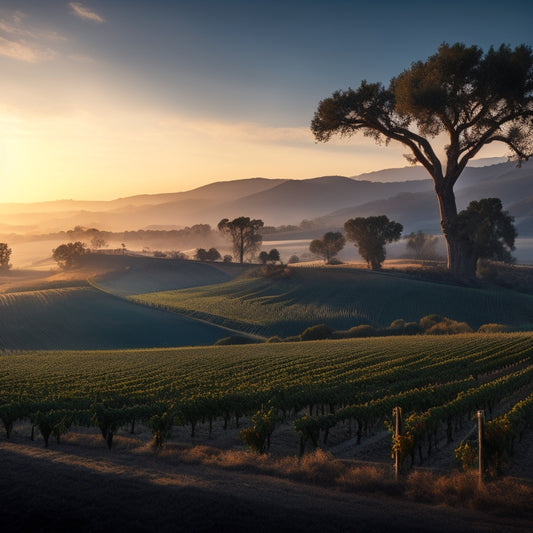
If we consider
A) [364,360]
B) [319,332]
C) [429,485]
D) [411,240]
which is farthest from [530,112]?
[411,240]

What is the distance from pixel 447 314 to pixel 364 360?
170ft

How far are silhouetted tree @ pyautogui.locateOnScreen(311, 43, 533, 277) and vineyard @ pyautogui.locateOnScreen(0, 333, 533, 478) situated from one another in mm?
47028

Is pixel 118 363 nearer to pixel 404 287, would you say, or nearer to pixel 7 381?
pixel 7 381

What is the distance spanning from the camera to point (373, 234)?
118m

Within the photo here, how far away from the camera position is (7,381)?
123ft

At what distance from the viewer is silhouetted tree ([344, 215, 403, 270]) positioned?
383 ft

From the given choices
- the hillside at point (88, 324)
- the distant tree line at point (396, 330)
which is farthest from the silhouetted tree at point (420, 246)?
the hillside at point (88, 324)

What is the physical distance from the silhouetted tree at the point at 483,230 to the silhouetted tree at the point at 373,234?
18.6m

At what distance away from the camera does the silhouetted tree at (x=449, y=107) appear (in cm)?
7812

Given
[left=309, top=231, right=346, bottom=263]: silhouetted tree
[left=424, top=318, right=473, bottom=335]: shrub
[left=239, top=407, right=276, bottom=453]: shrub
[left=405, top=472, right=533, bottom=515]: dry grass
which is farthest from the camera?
[left=309, top=231, right=346, bottom=263]: silhouetted tree

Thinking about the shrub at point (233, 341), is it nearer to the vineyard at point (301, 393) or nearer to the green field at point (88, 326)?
the green field at point (88, 326)

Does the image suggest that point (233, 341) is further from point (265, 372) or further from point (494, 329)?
point (265, 372)

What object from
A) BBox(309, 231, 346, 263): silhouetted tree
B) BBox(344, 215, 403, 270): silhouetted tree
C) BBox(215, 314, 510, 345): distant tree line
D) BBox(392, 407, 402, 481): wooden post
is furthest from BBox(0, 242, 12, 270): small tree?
BBox(392, 407, 402, 481): wooden post

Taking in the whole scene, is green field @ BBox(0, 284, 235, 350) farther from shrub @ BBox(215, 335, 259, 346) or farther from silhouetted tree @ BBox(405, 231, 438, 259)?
silhouetted tree @ BBox(405, 231, 438, 259)
